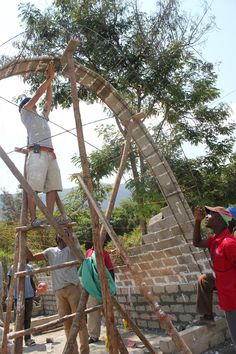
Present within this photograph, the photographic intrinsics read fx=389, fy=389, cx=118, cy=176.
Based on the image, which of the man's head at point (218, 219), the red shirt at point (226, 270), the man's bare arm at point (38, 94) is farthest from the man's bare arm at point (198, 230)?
the man's bare arm at point (38, 94)

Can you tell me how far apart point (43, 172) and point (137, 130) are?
2.75 m

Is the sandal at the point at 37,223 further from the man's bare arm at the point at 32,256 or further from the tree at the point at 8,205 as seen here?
the tree at the point at 8,205

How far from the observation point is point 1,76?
4.80 m

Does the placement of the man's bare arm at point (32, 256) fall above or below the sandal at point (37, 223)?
below

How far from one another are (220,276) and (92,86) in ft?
12.0

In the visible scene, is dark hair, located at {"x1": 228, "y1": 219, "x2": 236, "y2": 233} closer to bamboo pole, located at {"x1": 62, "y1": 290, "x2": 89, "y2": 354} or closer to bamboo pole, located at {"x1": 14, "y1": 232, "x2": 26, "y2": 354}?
bamboo pole, located at {"x1": 62, "y1": 290, "x2": 89, "y2": 354}

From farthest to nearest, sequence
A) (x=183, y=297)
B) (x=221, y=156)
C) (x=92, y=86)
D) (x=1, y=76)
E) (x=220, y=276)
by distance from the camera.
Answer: (x=221, y=156)
(x=92, y=86)
(x=183, y=297)
(x=1, y=76)
(x=220, y=276)

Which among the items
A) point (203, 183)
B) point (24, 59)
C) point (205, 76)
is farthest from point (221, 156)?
point (24, 59)

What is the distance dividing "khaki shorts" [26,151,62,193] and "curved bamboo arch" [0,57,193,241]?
1.30m

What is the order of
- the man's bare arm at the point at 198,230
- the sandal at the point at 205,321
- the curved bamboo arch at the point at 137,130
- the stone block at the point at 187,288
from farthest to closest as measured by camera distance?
the stone block at the point at 187,288 → the curved bamboo arch at the point at 137,130 → the sandal at the point at 205,321 → the man's bare arm at the point at 198,230

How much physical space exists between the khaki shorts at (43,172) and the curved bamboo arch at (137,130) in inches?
51.3

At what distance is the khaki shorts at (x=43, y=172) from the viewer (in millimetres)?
4262

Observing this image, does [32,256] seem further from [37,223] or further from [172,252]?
[172,252]

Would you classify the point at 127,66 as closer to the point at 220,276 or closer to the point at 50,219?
the point at 50,219
